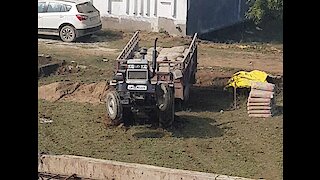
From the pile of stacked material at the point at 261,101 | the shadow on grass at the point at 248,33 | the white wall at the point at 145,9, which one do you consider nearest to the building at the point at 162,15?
the white wall at the point at 145,9

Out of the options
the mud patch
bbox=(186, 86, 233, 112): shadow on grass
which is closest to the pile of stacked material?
bbox=(186, 86, 233, 112): shadow on grass

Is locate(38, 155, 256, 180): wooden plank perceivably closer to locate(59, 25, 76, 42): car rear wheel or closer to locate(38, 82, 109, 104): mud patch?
locate(38, 82, 109, 104): mud patch

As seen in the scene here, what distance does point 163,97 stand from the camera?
8.73 m

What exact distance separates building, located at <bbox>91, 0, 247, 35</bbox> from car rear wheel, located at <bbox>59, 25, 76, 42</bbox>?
1.84m

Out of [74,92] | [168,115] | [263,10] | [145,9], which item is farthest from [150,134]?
[263,10]

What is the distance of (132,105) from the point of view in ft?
28.7

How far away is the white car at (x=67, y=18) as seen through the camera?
1559 cm

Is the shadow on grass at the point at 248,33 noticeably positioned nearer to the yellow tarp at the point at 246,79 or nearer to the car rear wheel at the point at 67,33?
the car rear wheel at the point at 67,33

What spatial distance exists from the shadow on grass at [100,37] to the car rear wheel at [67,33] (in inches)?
7.0
